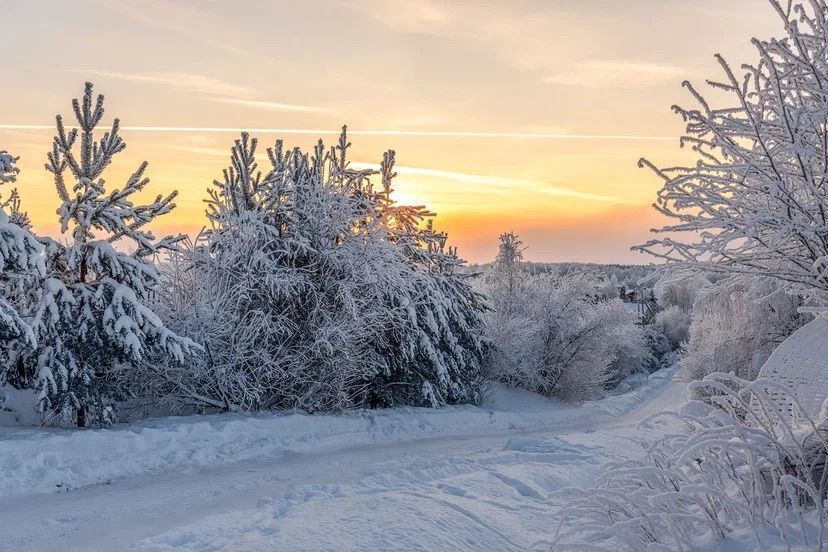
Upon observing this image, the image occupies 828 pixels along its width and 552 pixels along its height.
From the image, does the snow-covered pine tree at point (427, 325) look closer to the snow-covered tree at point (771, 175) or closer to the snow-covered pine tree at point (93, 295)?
the snow-covered pine tree at point (93, 295)

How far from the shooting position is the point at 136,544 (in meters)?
7.50

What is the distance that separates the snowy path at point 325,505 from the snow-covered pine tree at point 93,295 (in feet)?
10.4

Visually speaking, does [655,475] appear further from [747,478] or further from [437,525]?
[437,525]

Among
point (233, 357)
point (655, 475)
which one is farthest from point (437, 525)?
point (233, 357)

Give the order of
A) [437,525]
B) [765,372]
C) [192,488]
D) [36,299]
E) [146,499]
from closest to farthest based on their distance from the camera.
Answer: [765,372] → [437,525] → [146,499] → [192,488] → [36,299]

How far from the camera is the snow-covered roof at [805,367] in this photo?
17.7 feet

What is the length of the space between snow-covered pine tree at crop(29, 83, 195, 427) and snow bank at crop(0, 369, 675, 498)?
1.07m

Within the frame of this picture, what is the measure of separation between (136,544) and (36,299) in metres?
10.7

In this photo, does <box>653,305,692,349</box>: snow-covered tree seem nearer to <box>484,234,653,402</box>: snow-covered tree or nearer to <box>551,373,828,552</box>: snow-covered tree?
<box>484,234,653,402</box>: snow-covered tree

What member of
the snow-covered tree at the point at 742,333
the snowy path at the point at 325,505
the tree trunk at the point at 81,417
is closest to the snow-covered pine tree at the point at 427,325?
the snowy path at the point at 325,505

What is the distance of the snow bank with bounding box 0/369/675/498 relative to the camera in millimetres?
11219

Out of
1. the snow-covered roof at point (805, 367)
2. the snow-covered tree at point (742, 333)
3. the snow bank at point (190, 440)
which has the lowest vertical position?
the snow bank at point (190, 440)

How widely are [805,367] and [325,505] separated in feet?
19.7

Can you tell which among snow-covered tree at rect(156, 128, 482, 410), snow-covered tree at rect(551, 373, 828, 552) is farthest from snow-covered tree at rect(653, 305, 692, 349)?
snow-covered tree at rect(551, 373, 828, 552)
